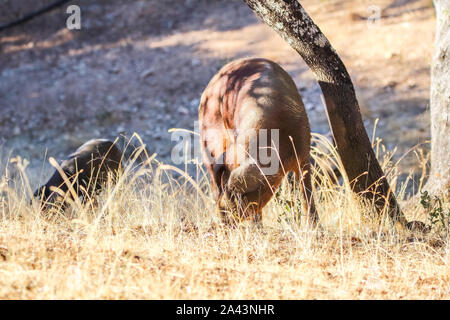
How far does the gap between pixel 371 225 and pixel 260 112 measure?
1.39 meters

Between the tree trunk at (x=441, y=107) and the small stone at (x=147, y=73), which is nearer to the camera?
the tree trunk at (x=441, y=107)

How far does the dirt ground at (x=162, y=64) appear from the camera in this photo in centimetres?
1176

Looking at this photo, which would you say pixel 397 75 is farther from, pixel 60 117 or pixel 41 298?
pixel 41 298

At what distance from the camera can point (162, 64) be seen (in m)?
14.0

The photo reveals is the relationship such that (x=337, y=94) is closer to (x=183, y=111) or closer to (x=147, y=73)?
Result: (x=183, y=111)

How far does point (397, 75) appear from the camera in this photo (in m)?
12.2

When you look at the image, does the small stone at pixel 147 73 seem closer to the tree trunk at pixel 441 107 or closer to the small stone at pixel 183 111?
the small stone at pixel 183 111

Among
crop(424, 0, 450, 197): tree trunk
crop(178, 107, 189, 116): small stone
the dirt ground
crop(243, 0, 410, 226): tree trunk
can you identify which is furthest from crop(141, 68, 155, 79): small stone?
crop(243, 0, 410, 226): tree trunk

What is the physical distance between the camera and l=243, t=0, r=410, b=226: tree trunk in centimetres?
502

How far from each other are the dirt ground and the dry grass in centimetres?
552

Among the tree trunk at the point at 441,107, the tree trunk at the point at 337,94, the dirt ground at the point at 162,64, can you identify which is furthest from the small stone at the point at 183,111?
the tree trunk at the point at 337,94

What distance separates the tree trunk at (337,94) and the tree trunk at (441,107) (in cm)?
93

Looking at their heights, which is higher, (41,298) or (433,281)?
(41,298)
